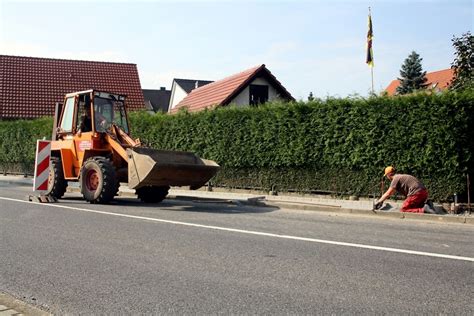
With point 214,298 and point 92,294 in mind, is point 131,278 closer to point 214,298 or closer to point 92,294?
point 92,294

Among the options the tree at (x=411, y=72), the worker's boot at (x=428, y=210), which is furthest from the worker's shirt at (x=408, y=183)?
the tree at (x=411, y=72)

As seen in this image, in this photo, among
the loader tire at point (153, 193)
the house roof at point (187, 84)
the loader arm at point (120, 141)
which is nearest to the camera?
the loader arm at point (120, 141)

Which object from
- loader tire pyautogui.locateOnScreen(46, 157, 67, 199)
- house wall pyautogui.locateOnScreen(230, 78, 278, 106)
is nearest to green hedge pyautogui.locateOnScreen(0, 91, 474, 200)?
loader tire pyautogui.locateOnScreen(46, 157, 67, 199)

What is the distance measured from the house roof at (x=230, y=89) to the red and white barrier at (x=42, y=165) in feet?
40.3

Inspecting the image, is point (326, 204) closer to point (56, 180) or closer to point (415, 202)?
point (415, 202)

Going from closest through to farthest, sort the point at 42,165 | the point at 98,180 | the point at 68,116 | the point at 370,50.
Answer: the point at 98,180 < the point at 42,165 < the point at 68,116 < the point at 370,50

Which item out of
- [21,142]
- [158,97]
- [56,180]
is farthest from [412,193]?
[158,97]

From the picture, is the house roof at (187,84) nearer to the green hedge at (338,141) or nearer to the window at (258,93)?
the window at (258,93)

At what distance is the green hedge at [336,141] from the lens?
42.8 ft

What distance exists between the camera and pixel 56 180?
14.1 m

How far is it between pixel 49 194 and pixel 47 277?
9287mm

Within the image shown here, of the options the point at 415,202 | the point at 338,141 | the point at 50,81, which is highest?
the point at 50,81

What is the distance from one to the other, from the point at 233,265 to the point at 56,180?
377 inches

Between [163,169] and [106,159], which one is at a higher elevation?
[106,159]
